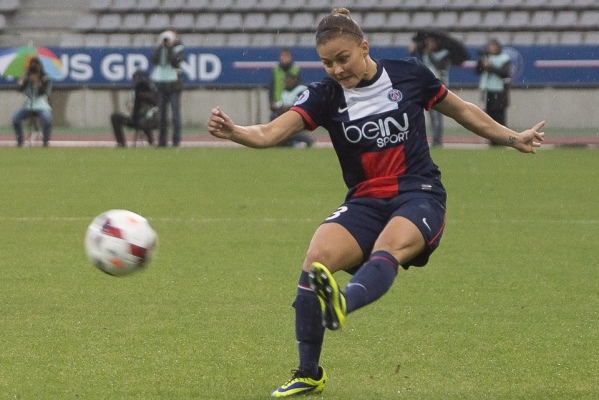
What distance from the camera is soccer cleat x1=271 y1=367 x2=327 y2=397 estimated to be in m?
5.02

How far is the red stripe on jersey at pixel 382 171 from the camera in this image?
17.2ft

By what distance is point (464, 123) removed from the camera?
5.53 m

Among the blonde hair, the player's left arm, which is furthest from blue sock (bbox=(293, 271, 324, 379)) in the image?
the player's left arm

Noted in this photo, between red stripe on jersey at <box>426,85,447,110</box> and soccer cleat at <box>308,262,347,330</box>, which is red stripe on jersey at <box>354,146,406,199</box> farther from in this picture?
soccer cleat at <box>308,262,347,330</box>

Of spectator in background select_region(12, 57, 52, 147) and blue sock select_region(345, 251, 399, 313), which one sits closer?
blue sock select_region(345, 251, 399, 313)

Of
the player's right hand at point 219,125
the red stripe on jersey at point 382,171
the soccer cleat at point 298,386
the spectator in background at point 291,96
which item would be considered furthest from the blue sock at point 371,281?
the spectator in background at point 291,96

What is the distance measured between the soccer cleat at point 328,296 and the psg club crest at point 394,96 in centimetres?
120

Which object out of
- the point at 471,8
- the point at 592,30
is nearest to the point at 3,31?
the point at 471,8

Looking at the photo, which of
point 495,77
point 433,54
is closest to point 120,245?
point 433,54

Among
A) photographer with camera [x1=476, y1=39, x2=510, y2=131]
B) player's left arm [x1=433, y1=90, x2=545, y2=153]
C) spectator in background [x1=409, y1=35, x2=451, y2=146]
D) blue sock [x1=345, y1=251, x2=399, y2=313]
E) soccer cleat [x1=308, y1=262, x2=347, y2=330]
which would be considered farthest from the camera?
photographer with camera [x1=476, y1=39, x2=510, y2=131]

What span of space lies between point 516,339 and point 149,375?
79.9 inches

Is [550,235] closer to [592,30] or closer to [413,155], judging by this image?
[413,155]

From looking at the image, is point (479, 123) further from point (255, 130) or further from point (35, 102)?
point (35, 102)

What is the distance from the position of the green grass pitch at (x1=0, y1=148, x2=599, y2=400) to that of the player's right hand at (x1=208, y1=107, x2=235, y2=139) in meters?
1.11
